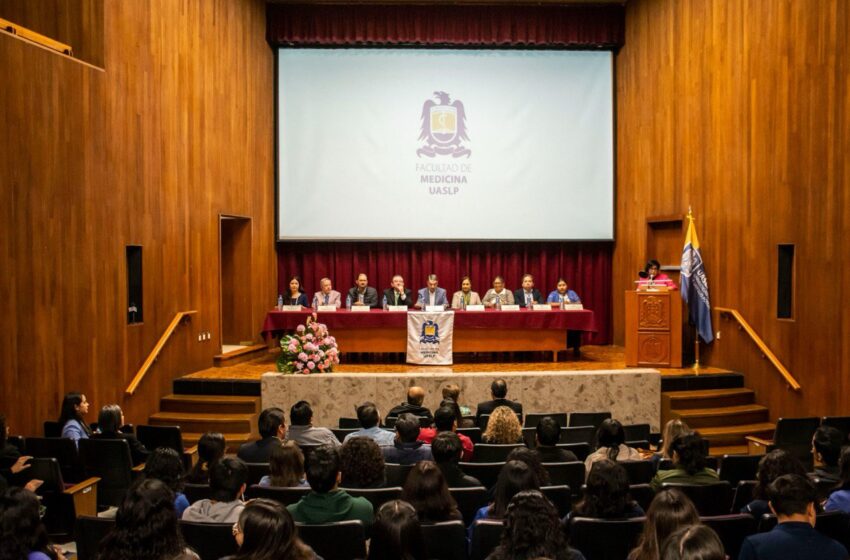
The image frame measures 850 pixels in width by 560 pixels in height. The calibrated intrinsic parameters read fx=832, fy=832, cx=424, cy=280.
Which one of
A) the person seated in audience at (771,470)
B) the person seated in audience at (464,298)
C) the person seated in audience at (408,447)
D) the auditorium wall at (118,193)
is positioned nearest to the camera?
the person seated in audience at (771,470)

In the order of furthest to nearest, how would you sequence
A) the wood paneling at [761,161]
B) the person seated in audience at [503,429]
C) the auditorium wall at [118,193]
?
the wood paneling at [761,161] → the auditorium wall at [118,193] → the person seated in audience at [503,429]

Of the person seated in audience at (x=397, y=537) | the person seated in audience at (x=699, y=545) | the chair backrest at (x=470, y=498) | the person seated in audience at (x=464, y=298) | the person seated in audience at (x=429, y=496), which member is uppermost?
the person seated in audience at (x=464, y=298)

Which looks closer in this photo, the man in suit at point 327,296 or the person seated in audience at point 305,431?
the person seated in audience at point 305,431

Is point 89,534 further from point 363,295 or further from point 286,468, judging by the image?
point 363,295

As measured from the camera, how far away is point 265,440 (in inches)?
204

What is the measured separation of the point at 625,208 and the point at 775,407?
15.5 ft

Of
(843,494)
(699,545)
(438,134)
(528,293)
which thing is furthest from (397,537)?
(438,134)

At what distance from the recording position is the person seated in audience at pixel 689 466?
168 inches

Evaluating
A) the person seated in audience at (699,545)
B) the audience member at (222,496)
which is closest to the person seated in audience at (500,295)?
the audience member at (222,496)

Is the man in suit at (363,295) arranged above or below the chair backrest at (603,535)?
above

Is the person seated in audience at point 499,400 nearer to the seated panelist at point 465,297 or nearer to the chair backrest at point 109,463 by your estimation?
the chair backrest at point 109,463

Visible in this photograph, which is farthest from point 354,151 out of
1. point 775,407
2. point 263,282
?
point 775,407

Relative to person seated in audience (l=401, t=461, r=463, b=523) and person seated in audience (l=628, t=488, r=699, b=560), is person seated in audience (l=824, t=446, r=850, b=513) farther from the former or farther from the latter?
person seated in audience (l=401, t=461, r=463, b=523)

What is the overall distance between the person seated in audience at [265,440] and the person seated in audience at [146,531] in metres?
2.40
